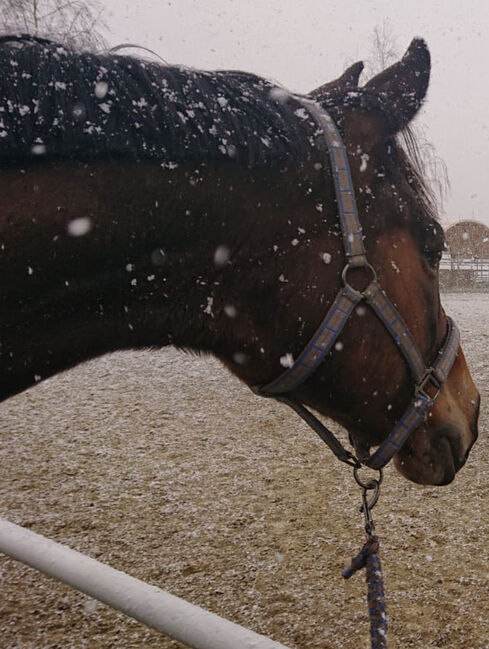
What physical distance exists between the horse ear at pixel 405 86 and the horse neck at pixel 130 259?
38 centimetres

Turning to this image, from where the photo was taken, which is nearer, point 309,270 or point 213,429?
point 309,270

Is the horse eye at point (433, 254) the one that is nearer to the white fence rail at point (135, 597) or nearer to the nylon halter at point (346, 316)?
the nylon halter at point (346, 316)

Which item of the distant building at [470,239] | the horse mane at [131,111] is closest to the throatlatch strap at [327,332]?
the horse mane at [131,111]

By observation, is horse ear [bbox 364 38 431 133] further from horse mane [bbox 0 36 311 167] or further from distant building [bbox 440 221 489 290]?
distant building [bbox 440 221 489 290]

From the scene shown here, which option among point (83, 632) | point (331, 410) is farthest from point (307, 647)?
point (331, 410)

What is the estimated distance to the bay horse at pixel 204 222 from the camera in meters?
1.19

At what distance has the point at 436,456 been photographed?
5.83 ft

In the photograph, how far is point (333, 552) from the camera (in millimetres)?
3184

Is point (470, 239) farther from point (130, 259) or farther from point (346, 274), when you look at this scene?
point (130, 259)

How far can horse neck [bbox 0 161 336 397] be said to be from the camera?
3.92ft

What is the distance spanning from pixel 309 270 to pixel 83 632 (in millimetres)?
2205

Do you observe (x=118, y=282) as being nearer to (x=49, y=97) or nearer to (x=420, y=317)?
(x=49, y=97)

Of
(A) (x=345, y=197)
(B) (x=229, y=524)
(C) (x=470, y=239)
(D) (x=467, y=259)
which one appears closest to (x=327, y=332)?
(A) (x=345, y=197)

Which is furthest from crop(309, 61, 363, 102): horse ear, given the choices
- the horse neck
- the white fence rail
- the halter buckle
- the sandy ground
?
the sandy ground
